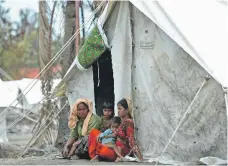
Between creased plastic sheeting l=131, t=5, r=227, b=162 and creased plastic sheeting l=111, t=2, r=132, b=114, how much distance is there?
0.27 feet

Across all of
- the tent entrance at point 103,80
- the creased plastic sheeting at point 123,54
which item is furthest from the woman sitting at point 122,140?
the tent entrance at point 103,80

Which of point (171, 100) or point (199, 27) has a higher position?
point (199, 27)

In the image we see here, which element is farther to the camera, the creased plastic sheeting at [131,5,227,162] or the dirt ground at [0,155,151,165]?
the dirt ground at [0,155,151,165]

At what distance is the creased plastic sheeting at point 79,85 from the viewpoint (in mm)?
10086

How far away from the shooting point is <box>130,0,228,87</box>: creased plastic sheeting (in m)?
7.55

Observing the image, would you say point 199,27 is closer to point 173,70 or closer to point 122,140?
point 173,70

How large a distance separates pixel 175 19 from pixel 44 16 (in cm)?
578

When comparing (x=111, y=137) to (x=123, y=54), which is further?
(x=123, y=54)

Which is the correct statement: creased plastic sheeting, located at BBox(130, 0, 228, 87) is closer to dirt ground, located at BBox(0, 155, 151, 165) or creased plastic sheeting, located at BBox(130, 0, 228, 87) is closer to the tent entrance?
the tent entrance

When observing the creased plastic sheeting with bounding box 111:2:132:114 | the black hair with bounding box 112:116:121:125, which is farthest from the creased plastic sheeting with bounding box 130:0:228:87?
the black hair with bounding box 112:116:121:125

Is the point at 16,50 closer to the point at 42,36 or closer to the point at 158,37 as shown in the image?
the point at 42,36

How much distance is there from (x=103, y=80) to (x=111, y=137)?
152 cm

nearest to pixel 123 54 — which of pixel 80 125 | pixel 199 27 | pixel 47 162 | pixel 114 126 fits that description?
pixel 114 126

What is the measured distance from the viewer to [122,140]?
886 centimetres
